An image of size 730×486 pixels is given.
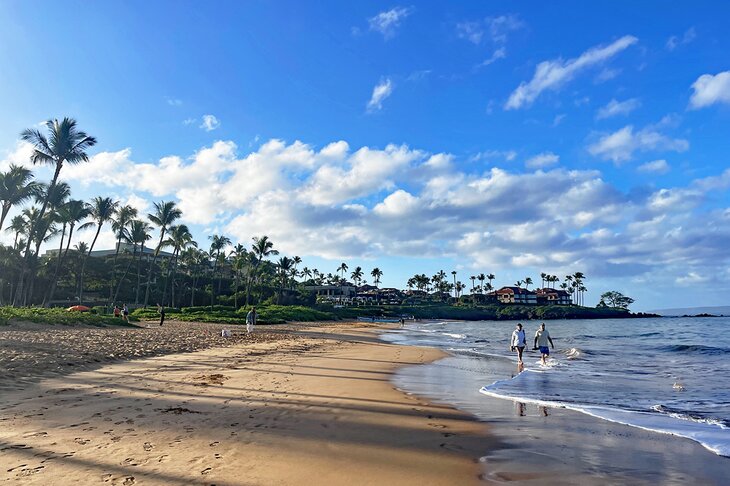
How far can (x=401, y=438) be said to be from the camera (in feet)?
23.6

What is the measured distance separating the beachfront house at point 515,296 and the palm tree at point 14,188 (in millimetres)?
146650

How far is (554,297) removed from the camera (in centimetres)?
16238

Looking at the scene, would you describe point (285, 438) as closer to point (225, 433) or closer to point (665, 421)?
point (225, 433)

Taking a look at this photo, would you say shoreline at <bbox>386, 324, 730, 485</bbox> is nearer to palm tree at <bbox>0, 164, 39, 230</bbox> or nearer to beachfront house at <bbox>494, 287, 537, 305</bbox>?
palm tree at <bbox>0, 164, 39, 230</bbox>

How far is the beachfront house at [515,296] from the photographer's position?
160750 millimetres

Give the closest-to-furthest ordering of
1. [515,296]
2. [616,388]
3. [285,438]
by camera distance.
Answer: [285,438], [616,388], [515,296]

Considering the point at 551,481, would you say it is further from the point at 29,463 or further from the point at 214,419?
the point at 29,463

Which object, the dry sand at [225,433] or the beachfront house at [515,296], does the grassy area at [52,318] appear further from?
the beachfront house at [515,296]

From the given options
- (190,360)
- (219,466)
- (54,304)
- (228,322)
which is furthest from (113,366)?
(54,304)

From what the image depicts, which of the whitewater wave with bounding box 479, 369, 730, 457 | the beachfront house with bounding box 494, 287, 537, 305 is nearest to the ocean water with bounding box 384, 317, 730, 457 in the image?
the whitewater wave with bounding box 479, 369, 730, 457

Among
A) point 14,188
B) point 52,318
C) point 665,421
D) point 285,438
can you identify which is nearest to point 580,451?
point 665,421

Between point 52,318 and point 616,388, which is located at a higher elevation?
point 52,318

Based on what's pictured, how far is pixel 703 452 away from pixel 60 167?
4444 cm

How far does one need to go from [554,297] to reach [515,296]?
14903mm
